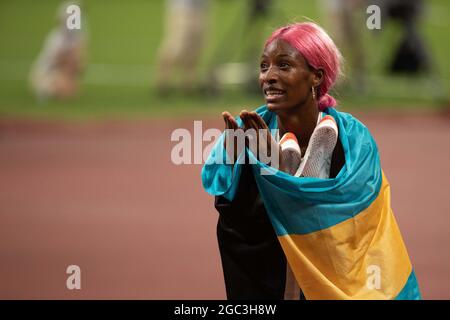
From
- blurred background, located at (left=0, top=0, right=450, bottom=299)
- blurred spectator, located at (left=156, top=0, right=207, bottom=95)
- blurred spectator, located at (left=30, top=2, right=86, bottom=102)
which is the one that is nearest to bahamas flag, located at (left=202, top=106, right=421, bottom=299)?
blurred background, located at (left=0, top=0, right=450, bottom=299)

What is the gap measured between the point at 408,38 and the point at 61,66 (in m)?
5.17

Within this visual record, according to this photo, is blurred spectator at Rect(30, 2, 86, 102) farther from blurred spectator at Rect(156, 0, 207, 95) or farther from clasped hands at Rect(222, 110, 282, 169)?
clasped hands at Rect(222, 110, 282, 169)

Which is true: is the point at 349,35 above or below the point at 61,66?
→ above

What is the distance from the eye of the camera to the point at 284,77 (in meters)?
4.29

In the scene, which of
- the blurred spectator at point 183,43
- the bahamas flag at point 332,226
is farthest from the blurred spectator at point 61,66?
the bahamas flag at point 332,226

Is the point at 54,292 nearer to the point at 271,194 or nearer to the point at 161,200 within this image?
the point at 161,200

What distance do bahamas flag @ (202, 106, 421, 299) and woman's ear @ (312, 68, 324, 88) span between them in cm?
31

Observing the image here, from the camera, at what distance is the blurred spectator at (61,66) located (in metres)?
15.2

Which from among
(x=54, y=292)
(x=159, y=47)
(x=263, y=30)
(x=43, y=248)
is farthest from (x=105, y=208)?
(x=159, y=47)

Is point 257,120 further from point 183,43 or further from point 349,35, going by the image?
point 349,35

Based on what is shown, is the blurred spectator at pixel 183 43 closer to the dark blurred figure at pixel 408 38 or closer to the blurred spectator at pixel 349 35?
the blurred spectator at pixel 349 35

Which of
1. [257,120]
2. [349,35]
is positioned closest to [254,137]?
[257,120]

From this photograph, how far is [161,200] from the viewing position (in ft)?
34.6

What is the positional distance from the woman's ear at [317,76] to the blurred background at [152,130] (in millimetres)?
368
